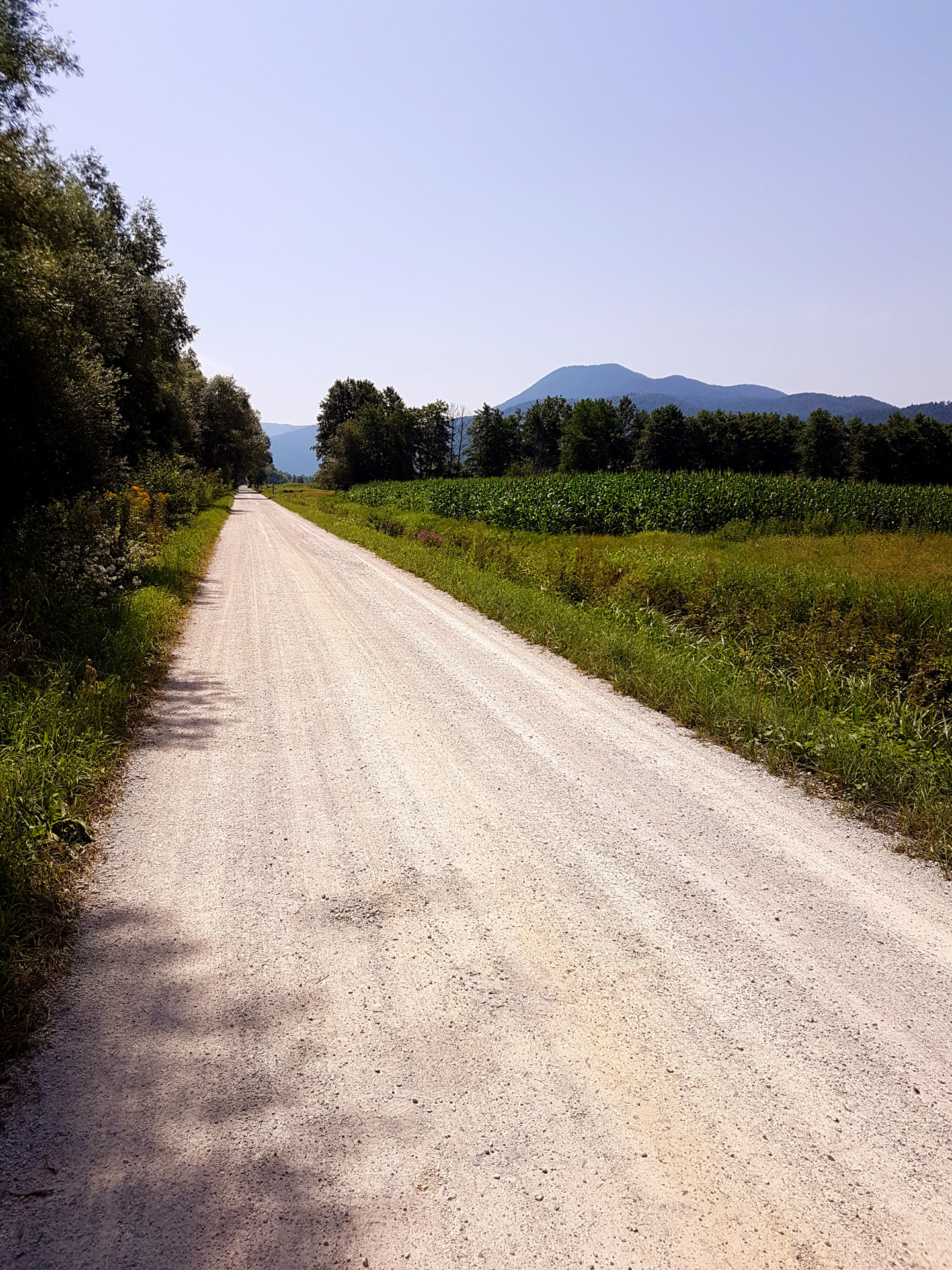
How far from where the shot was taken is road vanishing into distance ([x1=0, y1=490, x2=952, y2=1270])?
1.95 metres

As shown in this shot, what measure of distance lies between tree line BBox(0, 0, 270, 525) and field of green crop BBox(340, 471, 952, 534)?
12.5 meters

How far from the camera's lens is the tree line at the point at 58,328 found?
8227mm

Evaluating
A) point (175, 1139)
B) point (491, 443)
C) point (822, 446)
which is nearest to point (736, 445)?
point (822, 446)

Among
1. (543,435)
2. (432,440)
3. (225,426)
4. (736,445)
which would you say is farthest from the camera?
(543,435)

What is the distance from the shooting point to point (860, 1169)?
213cm

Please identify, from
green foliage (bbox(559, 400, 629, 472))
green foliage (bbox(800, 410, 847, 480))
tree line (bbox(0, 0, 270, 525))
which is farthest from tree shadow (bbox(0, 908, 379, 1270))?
green foliage (bbox(800, 410, 847, 480))

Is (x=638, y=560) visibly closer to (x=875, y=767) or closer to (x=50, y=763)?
(x=875, y=767)

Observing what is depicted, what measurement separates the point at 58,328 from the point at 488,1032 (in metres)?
Result: 10.1

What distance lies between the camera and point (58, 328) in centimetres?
888

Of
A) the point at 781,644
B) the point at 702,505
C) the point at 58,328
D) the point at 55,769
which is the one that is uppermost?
the point at 58,328

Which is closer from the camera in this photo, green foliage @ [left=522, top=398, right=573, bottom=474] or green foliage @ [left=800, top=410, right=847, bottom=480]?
green foliage @ [left=800, top=410, right=847, bottom=480]

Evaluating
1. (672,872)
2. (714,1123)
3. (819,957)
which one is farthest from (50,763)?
(819,957)

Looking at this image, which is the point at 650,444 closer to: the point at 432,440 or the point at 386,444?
the point at 432,440

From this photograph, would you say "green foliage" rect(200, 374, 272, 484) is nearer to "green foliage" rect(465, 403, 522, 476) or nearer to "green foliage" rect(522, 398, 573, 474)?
"green foliage" rect(465, 403, 522, 476)
